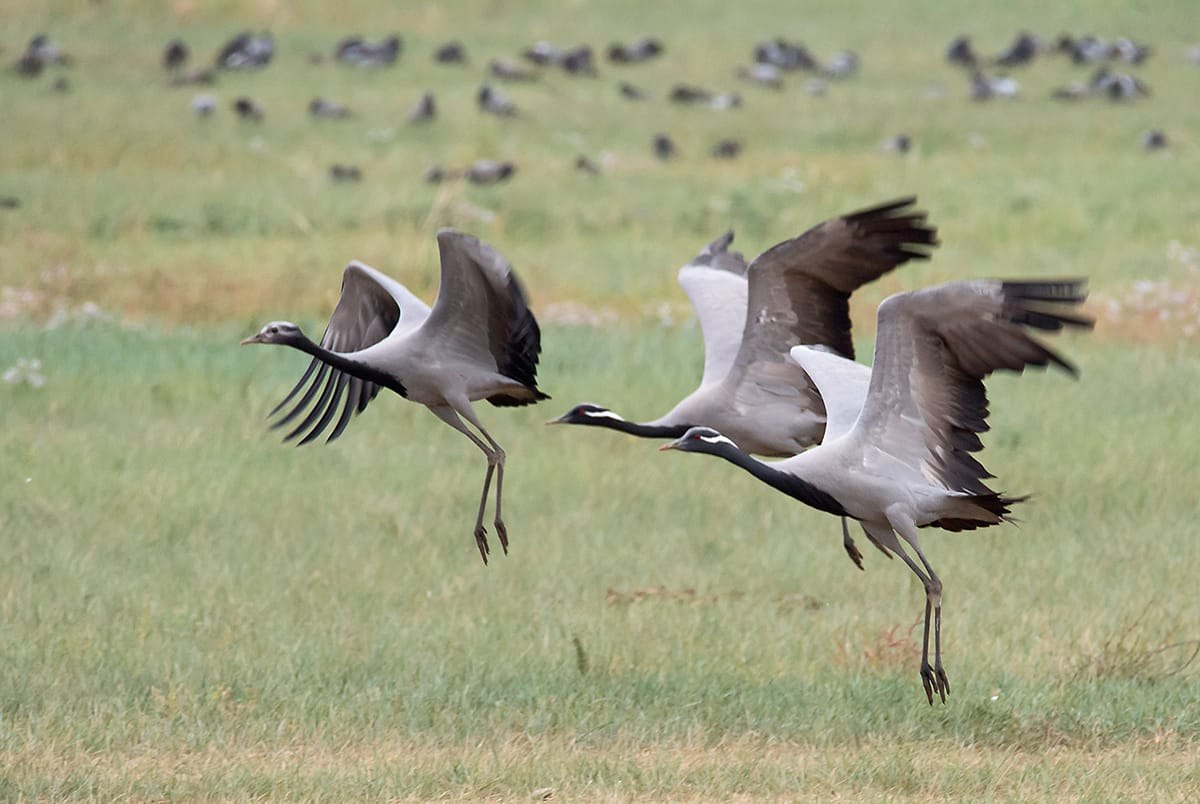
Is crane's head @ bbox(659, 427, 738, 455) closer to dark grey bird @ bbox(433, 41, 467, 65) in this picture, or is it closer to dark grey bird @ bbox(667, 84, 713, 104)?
dark grey bird @ bbox(667, 84, 713, 104)

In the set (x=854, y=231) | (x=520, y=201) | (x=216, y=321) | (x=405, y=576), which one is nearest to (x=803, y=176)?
(x=520, y=201)

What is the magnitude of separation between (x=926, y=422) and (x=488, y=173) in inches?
655

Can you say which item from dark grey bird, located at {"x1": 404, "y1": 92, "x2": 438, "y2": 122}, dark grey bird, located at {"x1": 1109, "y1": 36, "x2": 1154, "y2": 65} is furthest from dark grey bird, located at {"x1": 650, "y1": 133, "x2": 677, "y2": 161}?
dark grey bird, located at {"x1": 1109, "y1": 36, "x2": 1154, "y2": 65}

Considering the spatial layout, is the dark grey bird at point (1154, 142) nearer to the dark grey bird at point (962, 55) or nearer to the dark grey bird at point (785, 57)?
the dark grey bird at point (962, 55)

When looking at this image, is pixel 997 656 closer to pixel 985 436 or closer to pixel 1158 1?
pixel 985 436

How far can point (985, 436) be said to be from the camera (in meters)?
13.0

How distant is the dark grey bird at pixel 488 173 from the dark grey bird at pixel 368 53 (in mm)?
8930

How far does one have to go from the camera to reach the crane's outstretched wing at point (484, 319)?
20.4ft

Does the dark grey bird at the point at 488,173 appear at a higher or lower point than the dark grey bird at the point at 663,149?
lower

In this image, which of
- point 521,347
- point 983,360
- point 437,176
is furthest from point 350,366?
point 437,176

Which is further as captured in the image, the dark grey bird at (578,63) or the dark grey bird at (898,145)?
the dark grey bird at (578,63)

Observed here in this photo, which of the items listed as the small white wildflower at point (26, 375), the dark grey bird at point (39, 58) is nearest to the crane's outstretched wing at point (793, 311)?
the small white wildflower at point (26, 375)

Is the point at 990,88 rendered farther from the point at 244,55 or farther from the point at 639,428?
the point at 639,428

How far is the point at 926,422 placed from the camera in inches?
271
